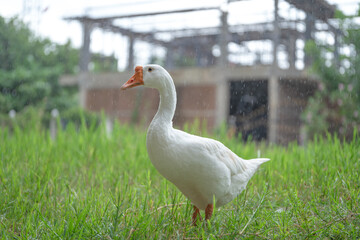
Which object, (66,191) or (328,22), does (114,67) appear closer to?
(328,22)

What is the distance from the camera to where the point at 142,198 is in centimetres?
271

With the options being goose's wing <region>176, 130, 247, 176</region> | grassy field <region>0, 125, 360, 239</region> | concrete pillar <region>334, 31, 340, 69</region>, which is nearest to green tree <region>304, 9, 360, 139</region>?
concrete pillar <region>334, 31, 340, 69</region>

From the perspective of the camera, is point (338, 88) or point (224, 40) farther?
point (224, 40)

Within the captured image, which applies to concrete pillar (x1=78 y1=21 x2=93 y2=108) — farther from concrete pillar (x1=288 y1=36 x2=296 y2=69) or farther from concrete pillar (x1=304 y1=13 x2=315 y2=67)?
concrete pillar (x1=304 y1=13 x2=315 y2=67)

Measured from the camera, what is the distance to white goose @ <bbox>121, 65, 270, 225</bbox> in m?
1.90

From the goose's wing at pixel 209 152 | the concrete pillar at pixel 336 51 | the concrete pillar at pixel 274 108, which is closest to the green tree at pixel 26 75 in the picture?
the concrete pillar at pixel 274 108

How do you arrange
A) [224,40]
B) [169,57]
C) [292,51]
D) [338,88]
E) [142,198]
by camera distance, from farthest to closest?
[169,57]
[224,40]
[292,51]
[338,88]
[142,198]

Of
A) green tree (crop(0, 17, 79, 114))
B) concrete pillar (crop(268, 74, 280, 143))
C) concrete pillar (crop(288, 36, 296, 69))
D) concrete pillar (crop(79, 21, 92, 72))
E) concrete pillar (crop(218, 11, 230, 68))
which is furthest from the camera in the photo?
green tree (crop(0, 17, 79, 114))

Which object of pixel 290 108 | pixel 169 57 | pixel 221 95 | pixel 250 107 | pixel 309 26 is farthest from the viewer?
pixel 169 57

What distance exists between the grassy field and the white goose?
0.55ft

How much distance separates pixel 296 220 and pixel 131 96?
10078 millimetres

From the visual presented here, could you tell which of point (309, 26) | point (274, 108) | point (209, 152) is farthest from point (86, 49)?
point (209, 152)

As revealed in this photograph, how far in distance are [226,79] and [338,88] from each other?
3.10 meters

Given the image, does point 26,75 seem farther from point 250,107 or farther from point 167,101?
point 167,101
